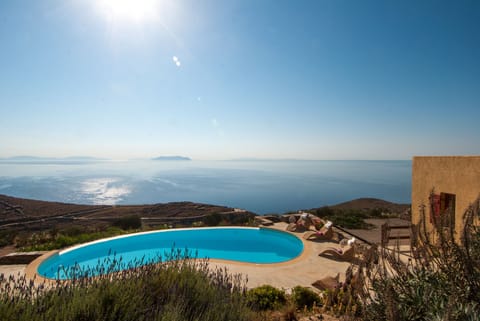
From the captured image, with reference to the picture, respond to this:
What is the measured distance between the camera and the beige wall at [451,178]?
6.88 metres

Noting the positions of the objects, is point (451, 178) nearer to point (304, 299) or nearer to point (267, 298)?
point (304, 299)

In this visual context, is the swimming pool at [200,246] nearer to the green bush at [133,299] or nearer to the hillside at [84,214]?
the hillside at [84,214]

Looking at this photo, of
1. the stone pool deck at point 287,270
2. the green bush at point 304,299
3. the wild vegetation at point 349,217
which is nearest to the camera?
the green bush at point 304,299

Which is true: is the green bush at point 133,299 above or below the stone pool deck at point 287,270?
above

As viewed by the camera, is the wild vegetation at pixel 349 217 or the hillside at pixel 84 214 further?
the hillside at pixel 84 214

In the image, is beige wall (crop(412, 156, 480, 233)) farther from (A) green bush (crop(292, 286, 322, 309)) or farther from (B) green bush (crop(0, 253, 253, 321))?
(B) green bush (crop(0, 253, 253, 321))

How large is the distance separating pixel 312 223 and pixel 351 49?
984 centimetres

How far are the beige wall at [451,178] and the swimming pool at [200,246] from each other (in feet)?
18.0

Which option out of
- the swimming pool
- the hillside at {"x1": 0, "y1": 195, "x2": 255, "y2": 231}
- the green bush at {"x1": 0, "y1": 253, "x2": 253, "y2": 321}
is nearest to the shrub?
the green bush at {"x1": 0, "y1": 253, "x2": 253, "y2": 321}

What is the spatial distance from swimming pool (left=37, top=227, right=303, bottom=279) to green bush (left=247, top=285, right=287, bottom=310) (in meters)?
5.26

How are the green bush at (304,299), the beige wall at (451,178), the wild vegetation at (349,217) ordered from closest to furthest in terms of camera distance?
the green bush at (304,299) → the beige wall at (451,178) → the wild vegetation at (349,217)

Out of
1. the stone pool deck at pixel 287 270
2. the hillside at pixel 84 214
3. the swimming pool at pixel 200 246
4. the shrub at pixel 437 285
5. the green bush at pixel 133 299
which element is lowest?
the hillside at pixel 84 214

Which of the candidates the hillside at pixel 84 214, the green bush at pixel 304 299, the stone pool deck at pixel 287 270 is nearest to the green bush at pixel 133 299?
the green bush at pixel 304 299

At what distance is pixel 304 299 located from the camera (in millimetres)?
5230
